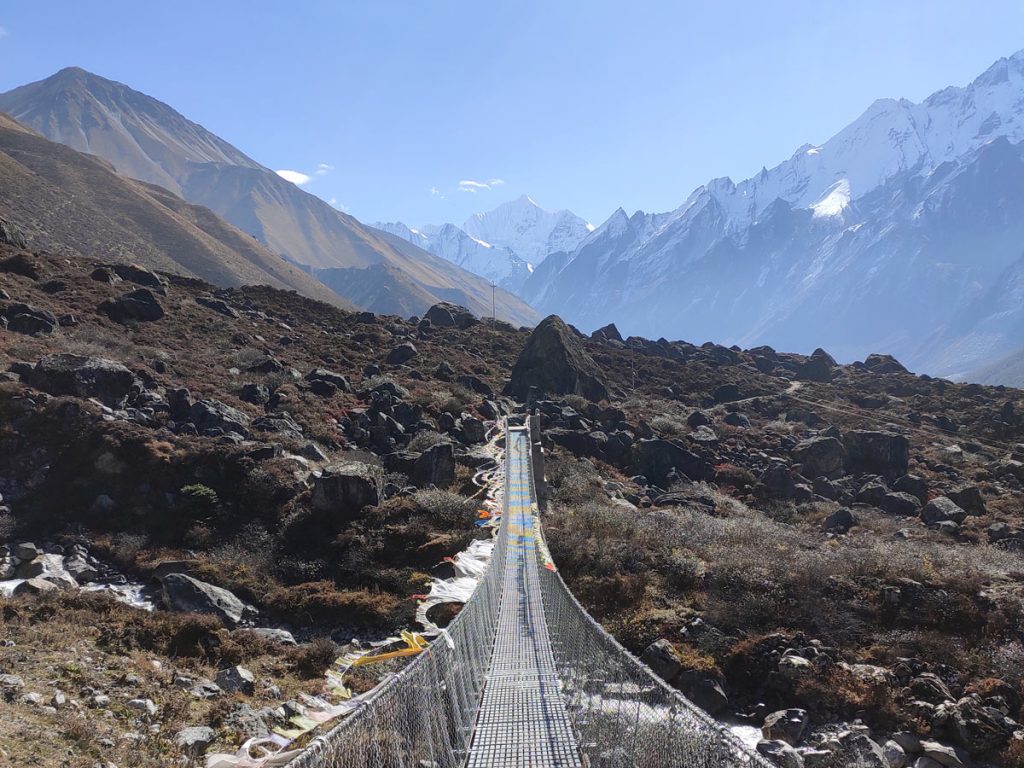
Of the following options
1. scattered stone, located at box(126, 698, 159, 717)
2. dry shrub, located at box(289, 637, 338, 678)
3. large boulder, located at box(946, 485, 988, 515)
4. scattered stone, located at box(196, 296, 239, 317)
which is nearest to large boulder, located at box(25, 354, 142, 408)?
dry shrub, located at box(289, 637, 338, 678)

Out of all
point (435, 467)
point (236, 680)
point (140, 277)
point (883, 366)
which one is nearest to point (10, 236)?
point (140, 277)

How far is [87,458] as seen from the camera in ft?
76.1

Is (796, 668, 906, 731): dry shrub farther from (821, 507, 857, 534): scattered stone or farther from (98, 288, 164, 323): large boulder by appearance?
(98, 288, 164, 323): large boulder

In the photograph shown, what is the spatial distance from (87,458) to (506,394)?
37955 millimetres

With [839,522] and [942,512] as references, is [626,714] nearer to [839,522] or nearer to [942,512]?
[839,522]

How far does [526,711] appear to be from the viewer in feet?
35.9

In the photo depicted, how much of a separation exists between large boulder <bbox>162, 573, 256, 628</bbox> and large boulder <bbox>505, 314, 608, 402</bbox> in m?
41.0

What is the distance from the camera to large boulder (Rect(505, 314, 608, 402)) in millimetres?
58562

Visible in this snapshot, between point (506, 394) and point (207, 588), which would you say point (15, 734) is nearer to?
point (207, 588)

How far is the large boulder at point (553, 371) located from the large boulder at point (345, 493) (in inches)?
1326

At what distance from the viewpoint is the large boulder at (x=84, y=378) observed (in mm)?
26953

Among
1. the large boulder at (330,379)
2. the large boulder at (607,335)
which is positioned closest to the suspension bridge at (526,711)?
the large boulder at (330,379)

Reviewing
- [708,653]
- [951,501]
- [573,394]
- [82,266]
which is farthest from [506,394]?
[708,653]

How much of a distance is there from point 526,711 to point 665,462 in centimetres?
3023
